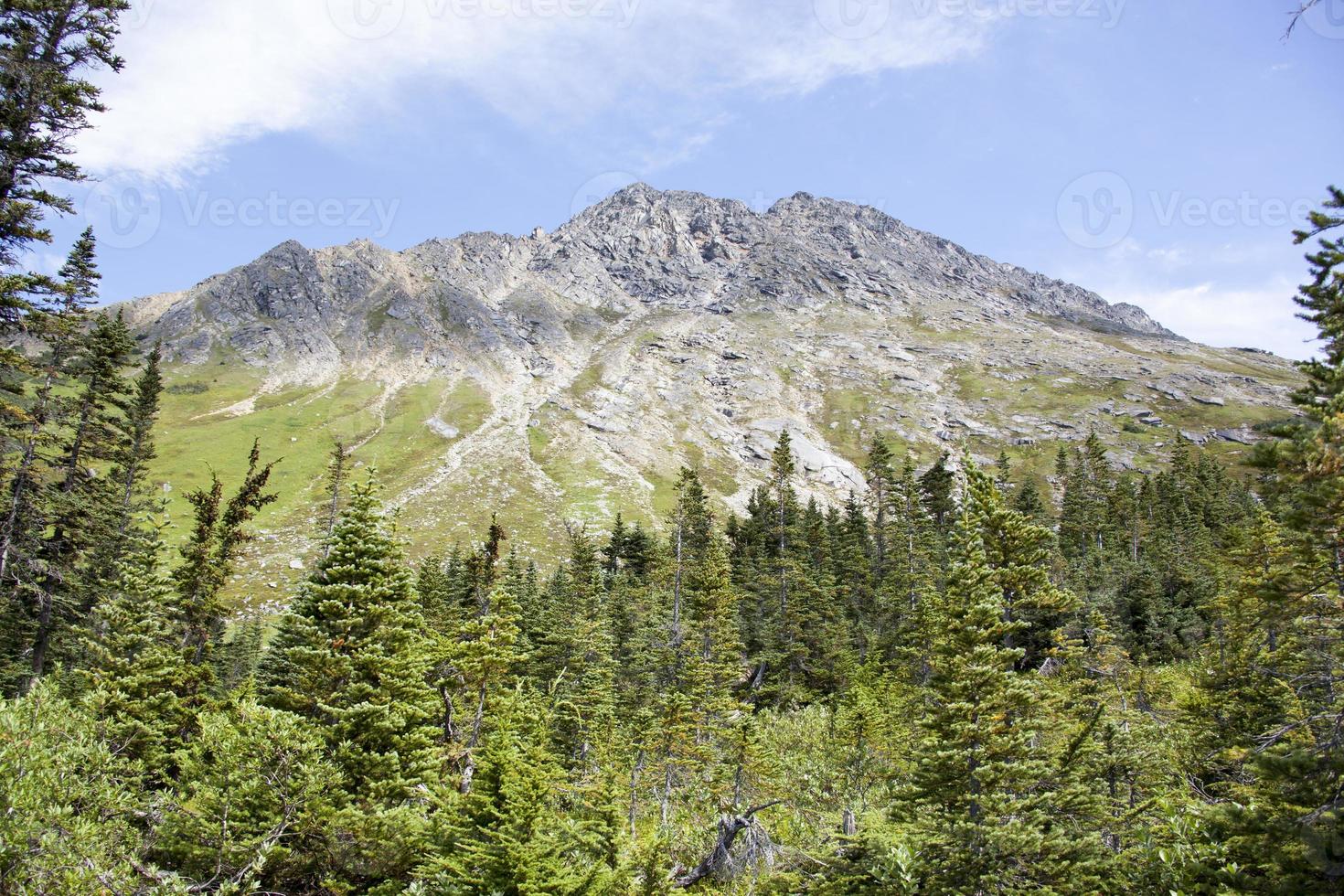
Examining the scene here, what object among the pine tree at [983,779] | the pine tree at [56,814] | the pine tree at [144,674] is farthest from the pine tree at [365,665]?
the pine tree at [983,779]

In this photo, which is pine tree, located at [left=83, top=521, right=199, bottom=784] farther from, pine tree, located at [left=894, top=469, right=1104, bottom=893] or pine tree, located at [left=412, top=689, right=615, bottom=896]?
pine tree, located at [left=894, top=469, right=1104, bottom=893]

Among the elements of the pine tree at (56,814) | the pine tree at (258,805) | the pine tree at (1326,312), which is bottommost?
the pine tree at (258,805)

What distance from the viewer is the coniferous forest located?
12.8 m

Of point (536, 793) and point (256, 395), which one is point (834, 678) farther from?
point (256, 395)

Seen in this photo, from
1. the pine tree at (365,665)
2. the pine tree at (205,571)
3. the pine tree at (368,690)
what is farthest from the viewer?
the pine tree at (205,571)

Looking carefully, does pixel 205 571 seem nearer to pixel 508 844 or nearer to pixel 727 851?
pixel 508 844

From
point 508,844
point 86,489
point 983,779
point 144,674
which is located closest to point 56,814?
point 508,844

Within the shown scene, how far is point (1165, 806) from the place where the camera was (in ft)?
60.3

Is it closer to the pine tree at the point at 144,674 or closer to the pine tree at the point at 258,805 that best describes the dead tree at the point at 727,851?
the pine tree at the point at 258,805

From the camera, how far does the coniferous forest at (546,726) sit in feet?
42.1

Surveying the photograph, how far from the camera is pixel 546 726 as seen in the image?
75.7 ft

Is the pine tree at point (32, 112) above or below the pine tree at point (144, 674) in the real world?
above

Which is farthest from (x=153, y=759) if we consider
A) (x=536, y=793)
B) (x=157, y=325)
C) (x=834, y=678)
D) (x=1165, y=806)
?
(x=157, y=325)

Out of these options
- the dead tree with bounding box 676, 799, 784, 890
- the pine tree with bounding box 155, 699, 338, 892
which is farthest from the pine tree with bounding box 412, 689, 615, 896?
the pine tree with bounding box 155, 699, 338, 892
